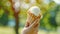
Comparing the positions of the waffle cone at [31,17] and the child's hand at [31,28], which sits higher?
the waffle cone at [31,17]

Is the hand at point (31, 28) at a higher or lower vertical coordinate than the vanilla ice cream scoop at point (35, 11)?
lower

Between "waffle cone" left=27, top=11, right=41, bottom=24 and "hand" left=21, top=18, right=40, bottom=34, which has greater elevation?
"waffle cone" left=27, top=11, right=41, bottom=24

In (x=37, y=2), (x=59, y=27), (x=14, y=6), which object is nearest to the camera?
(x=14, y=6)

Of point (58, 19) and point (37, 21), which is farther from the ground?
point (37, 21)

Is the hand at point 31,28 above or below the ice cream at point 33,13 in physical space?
below

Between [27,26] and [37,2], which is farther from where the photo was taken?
[37,2]

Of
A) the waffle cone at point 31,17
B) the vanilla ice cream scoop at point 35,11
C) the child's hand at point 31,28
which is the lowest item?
the child's hand at point 31,28

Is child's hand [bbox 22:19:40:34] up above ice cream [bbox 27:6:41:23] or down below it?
below

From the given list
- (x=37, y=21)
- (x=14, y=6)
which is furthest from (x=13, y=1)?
(x=37, y=21)

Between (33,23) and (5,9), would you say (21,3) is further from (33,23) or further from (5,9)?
(33,23)

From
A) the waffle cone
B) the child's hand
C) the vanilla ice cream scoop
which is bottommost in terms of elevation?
the child's hand

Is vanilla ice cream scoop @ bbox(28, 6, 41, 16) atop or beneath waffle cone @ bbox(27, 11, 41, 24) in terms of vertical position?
atop
